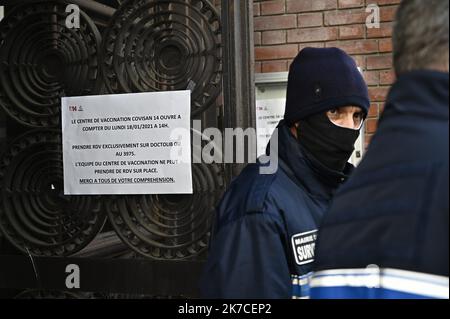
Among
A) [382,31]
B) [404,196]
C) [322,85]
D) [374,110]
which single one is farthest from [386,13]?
[404,196]

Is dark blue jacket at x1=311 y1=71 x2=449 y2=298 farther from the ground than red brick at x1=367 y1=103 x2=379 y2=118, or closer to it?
closer to it

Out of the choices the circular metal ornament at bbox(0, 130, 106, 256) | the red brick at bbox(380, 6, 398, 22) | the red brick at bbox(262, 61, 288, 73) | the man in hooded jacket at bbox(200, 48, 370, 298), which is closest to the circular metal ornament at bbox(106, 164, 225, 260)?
the circular metal ornament at bbox(0, 130, 106, 256)

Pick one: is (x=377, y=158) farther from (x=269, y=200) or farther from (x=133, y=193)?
(x=133, y=193)

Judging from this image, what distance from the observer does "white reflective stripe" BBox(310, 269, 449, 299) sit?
0.84 metres

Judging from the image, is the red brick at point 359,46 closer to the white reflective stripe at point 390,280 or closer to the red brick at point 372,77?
the red brick at point 372,77

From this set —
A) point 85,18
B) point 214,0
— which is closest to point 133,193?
point 85,18

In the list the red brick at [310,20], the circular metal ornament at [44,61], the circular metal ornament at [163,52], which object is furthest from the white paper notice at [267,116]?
the circular metal ornament at [44,61]

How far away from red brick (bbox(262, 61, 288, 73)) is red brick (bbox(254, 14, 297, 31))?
0.69 feet

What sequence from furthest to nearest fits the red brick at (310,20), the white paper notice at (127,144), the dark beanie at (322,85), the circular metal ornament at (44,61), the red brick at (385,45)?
the red brick at (310,20)
the red brick at (385,45)
the circular metal ornament at (44,61)
the white paper notice at (127,144)
the dark beanie at (322,85)

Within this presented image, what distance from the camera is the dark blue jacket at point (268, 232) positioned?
1.58 meters

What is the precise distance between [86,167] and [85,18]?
696 millimetres

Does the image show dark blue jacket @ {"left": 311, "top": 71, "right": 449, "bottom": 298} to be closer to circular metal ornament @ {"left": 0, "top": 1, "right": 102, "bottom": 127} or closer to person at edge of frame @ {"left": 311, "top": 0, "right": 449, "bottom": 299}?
person at edge of frame @ {"left": 311, "top": 0, "right": 449, "bottom": 299}

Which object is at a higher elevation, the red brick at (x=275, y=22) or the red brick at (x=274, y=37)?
the red brick at (x=275, y=22)

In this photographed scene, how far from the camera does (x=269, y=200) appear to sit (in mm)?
1691
